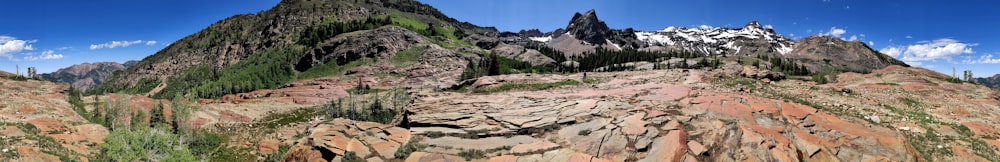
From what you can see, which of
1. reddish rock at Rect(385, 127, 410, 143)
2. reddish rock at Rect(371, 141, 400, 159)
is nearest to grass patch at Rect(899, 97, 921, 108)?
reddish rock at Rect(385, 127, 410, 143)

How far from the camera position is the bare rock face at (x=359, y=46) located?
459 ft

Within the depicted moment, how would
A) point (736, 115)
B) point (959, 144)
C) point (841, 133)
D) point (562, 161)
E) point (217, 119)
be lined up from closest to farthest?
point (562, 161)
point (841, 133)
point (736, 115)
point (959, 144)
point (217, 119)

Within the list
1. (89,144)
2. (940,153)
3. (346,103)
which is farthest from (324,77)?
(940,153)

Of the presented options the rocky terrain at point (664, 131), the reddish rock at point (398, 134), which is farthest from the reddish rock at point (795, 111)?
the reddish rock at point (398, 134)

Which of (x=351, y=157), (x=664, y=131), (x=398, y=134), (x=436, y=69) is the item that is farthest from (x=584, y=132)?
(x=436, y=69)

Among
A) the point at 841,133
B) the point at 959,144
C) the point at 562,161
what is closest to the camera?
the point at 562,161

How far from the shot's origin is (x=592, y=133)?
20.6 meters

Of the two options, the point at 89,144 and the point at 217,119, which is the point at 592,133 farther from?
the point at 217,119

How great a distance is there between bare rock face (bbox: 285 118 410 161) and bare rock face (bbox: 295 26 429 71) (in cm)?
11799

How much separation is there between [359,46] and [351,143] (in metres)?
129

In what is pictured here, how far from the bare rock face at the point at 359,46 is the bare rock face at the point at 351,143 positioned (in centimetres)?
11799

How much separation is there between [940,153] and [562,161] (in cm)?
2239

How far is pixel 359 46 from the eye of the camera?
142500 millimetres

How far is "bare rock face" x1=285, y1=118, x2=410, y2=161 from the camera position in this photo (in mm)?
20656
